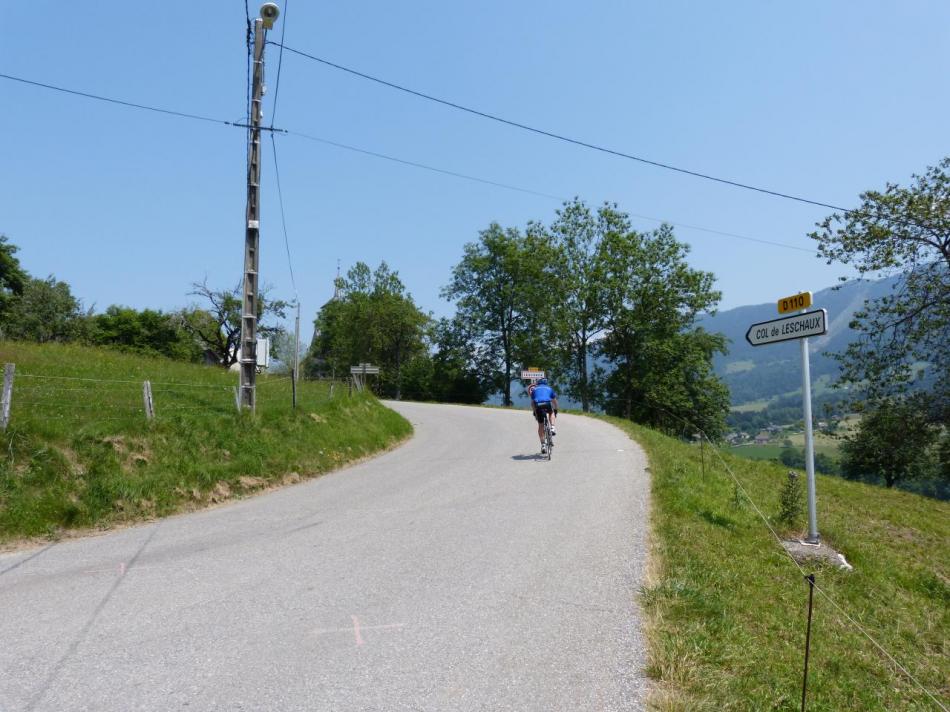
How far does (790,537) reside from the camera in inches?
359

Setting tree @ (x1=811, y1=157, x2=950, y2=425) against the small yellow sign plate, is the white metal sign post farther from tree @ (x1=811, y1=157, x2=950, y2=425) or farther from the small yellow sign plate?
tree @ (x1=811, y1=157, x2=950, y2=425)

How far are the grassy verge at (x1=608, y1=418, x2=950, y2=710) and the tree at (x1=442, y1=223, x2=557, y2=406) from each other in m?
44.6

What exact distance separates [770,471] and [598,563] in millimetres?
14624

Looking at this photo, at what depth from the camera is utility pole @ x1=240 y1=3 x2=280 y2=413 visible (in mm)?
13797

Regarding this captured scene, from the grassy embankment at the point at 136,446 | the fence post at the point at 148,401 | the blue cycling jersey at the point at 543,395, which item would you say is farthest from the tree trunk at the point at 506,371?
the fence post at the point at 148,401

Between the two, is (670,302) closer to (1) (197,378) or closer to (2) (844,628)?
(1) (197,378)

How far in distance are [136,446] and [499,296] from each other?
1947 inches

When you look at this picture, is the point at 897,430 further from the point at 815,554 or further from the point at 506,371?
the point at 506,371

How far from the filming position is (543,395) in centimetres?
1484

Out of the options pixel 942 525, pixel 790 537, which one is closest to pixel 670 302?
pixel 942 525

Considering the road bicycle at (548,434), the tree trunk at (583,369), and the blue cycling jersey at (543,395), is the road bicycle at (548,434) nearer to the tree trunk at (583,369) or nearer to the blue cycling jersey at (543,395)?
the blue cycling jersey at (543,395)

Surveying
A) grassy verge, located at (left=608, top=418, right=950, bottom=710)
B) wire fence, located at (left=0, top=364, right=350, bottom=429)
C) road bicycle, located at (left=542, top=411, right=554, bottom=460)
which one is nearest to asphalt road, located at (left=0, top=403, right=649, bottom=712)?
grassy verge, located at (left=608, top=418, right=950, bottom=710)

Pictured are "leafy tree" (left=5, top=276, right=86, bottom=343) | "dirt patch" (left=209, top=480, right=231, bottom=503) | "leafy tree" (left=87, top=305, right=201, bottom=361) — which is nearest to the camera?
"dirt patch" (left=209, top=480, right=231, bottom=503)

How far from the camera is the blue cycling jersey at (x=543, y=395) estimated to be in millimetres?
14773
